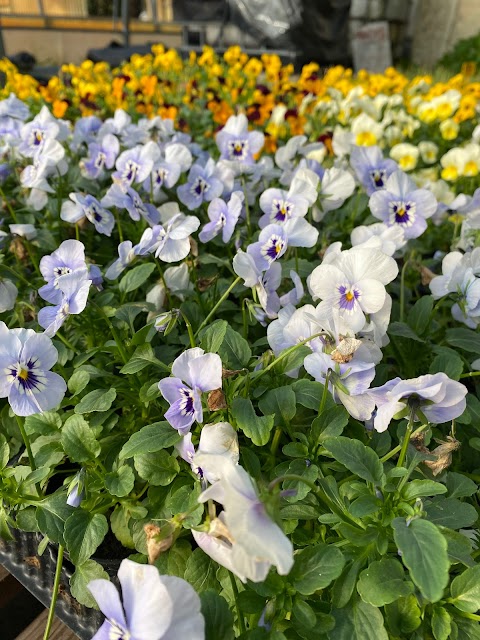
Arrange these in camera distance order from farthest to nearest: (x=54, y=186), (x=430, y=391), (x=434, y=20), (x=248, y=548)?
1. (x=434, y=20)
2. (x=54, y=186)
3. (x=430, y=391)
4. (x=248, y=548)

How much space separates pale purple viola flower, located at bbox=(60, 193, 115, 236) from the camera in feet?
4.02

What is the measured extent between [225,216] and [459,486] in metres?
0.68

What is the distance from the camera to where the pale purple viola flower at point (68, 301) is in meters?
0.87

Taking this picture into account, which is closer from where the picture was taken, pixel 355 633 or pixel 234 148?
pixel 355 633

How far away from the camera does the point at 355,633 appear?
64 centimetres

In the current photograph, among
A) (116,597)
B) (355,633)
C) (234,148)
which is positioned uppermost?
(234,148)

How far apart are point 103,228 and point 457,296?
745 mm

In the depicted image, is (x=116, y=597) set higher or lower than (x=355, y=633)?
higher

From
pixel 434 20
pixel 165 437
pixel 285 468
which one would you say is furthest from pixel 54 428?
pixel 434 20

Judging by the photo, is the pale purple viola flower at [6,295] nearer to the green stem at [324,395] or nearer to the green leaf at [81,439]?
the green leaf at [81,439]

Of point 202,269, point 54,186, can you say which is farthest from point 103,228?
point 54,186

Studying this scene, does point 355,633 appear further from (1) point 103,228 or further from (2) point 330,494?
(1) point 103,228

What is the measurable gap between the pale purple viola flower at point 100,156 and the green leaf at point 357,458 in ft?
3.56

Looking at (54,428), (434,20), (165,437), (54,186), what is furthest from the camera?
(434,20)
